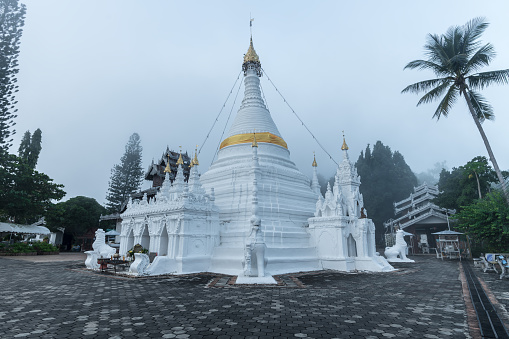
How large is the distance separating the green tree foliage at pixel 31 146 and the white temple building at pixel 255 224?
3681 cm

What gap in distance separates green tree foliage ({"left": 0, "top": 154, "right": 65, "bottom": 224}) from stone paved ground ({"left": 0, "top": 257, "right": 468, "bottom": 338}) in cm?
2487

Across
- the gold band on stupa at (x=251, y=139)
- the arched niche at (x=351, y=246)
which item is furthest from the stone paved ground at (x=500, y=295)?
the gold band on stupa at (x=251, y=139)

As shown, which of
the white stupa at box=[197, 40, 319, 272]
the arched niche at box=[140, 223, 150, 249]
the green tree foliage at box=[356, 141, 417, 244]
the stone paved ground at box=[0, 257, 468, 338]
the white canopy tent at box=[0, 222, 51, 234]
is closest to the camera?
the stone paved ground at box=[0, 257, 468, 338]

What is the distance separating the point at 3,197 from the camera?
2956 centimetres

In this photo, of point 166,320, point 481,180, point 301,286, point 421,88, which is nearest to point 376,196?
point 481,180

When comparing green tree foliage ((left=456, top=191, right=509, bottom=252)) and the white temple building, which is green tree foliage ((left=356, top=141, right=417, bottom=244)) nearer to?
green tree foliage ((left=456, top=191, right=509, bottom=252))

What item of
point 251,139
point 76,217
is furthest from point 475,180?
point 76,217

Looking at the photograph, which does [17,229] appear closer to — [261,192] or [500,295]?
[261,192]

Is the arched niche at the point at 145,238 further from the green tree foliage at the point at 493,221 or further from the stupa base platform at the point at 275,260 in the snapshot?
the green tree foliage at the point at 493,221

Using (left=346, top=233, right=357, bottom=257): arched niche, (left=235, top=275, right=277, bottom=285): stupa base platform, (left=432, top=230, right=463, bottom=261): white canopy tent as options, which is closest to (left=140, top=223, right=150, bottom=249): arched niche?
(left=235, top=275, right=277, bottom=285): stupa base platform

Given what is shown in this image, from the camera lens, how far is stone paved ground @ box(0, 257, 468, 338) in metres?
5.47

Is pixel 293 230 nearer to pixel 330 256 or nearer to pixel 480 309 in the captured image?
pixel 330 256

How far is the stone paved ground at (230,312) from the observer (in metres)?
5.47

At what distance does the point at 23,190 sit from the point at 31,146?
21.3 meters
